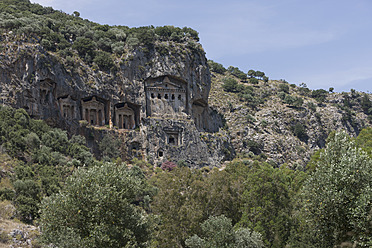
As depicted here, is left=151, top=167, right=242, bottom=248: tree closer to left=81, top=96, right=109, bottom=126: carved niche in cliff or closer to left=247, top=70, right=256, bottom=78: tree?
left=81, top=96, right=109, bottom=126: carved niche in cliff

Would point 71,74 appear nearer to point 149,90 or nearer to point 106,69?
point 106,69

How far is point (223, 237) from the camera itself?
3875 centimetres

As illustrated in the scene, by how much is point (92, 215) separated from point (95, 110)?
52.2 metres

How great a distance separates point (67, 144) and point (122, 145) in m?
13.1

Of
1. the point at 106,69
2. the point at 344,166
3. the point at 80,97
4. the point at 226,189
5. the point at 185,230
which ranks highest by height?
the point at 106,69

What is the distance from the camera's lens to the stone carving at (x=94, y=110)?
80.9 meters

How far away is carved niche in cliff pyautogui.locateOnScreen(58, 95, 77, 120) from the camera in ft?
255

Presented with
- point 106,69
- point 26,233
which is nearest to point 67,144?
point 106,69

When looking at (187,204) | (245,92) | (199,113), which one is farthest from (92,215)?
(245,92)

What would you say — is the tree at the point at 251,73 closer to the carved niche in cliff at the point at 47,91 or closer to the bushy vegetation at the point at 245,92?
the bushy vegetation at the point at 245,92

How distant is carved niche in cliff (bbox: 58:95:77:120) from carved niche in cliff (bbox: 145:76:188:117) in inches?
563

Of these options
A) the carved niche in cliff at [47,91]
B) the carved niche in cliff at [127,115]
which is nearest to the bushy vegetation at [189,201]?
the carved niche in cliff at [47,91]

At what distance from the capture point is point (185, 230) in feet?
138

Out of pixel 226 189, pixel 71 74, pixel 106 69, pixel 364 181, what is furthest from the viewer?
pixel 106 69
